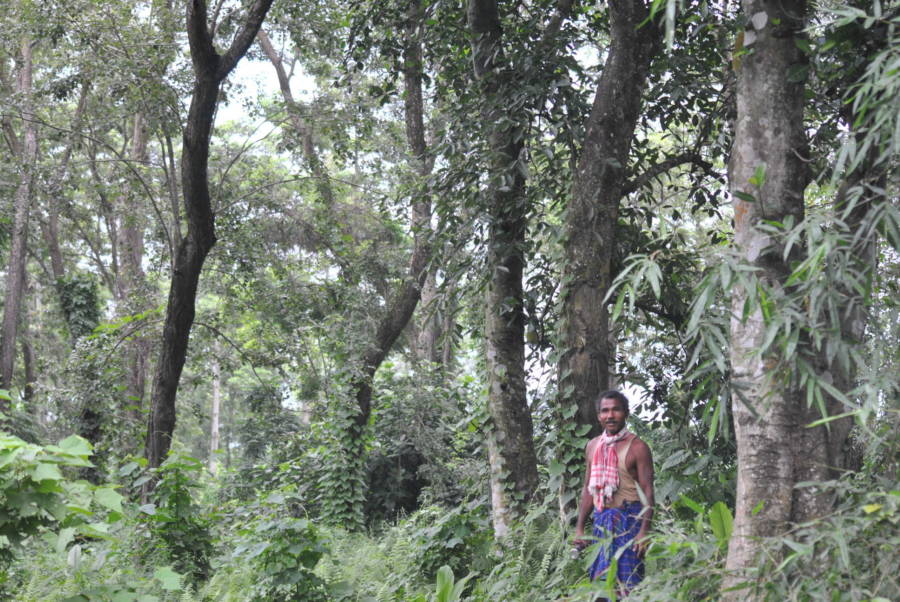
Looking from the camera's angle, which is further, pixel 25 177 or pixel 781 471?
pixel 25 177

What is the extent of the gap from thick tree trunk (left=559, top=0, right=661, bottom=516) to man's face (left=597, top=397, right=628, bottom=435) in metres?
0.94

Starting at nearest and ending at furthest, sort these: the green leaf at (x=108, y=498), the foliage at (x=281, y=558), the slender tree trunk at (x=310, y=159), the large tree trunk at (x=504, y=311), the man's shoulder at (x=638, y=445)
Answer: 1. the green leaf at (x=108, y=498)
2. the man's shoulder at (x=638, y=445)
3. the foliage at (x=281, y=558)
4. the large tree trunk at (x=504, y=311)
5. the slender tree trunk at (x=310, y=159)

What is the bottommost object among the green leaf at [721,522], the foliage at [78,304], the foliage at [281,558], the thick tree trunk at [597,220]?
the foliage at [281,558]

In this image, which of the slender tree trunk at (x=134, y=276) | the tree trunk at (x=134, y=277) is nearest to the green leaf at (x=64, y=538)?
the slender tree trunk at (x=134, y=276)

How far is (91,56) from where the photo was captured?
10.3m

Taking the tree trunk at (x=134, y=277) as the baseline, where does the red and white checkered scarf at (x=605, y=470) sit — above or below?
below

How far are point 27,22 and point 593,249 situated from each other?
25.1 feet

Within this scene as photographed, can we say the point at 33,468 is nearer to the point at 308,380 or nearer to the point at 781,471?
the point at 781,471

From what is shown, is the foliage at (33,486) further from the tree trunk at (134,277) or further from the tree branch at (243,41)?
the tree trunk at (134,277)

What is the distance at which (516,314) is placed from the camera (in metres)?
7.76

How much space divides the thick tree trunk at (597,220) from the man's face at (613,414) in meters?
0.94

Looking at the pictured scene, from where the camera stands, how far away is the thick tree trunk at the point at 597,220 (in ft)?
21.9

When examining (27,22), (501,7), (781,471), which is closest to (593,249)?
(781,471)

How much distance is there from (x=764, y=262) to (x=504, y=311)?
3603 millimetres
